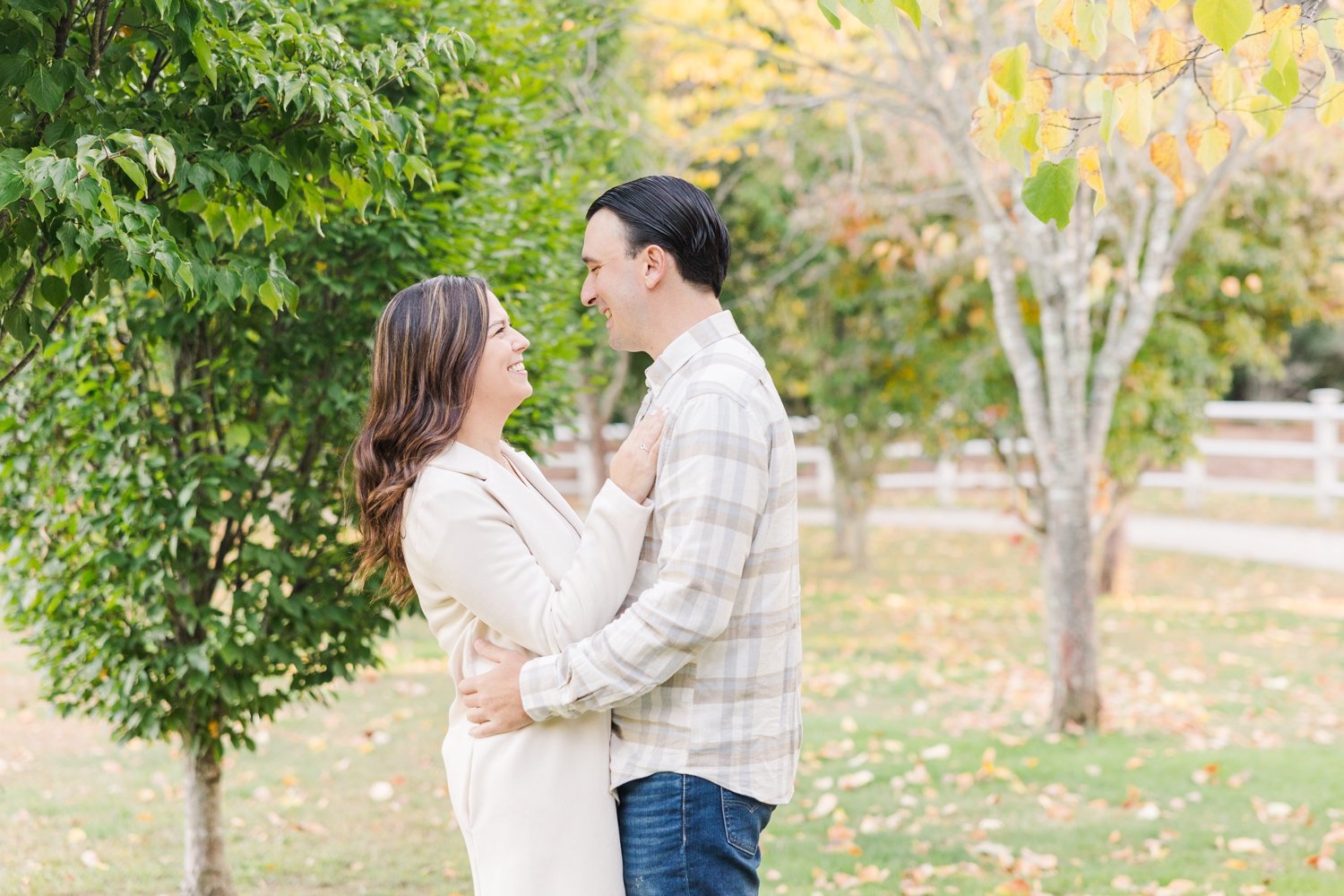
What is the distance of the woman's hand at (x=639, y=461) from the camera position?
2178 millimetres

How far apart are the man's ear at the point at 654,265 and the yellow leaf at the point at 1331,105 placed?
159 centimetres

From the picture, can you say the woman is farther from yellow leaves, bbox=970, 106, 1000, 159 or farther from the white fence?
the white fence

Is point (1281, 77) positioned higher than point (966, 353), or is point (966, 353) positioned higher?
point (1281, 77)

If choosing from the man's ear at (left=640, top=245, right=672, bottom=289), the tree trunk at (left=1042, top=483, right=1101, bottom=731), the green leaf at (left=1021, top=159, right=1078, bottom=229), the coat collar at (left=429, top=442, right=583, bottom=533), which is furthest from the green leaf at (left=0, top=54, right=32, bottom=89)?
the tree trunk at (left=1042, top=483, right=1101, bottom=731)

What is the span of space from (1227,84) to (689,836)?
213 cm

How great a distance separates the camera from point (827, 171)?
1173 centimetres

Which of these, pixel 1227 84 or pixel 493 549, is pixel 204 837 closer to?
pixel 493 549

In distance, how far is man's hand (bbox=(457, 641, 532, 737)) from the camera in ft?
7.25

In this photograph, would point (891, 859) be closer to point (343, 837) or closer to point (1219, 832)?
point (1219, 832)

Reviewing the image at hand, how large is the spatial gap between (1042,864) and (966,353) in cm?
652

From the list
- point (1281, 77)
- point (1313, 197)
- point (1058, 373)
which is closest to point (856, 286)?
point (1313, 197)

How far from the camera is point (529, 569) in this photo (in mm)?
2217

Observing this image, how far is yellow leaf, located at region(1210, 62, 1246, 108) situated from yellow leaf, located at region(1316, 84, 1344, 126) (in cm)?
19

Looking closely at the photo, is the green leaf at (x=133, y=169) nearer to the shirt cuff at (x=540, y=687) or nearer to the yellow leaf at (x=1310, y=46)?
the shirt cuff at (x=540, y=687)
